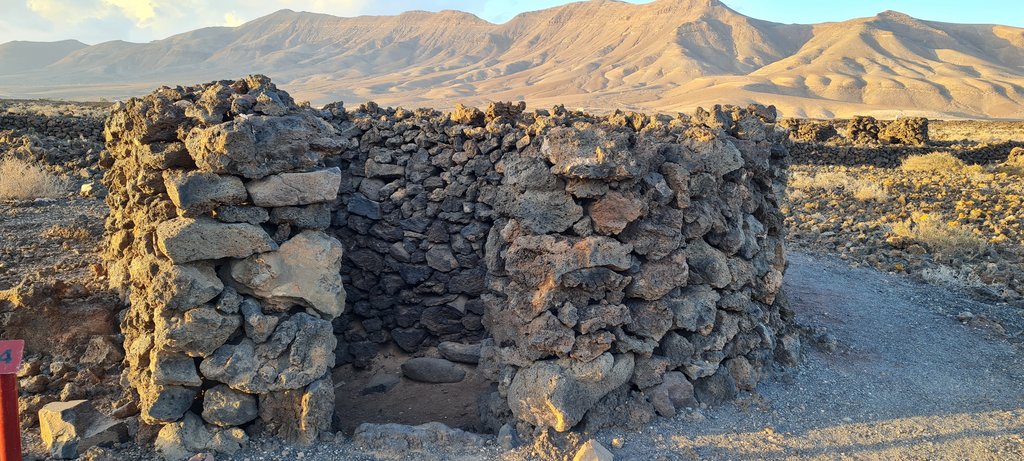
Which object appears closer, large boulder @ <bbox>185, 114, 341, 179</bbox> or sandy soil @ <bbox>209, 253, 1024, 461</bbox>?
large boulder @ <bbox>185, 114, 341, 179</bbox>

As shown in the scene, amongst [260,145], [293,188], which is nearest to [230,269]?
[293,188]

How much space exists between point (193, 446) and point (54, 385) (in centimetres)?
141

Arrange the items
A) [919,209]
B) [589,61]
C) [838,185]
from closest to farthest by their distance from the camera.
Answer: [919,209]
[838,185]
[589,61]

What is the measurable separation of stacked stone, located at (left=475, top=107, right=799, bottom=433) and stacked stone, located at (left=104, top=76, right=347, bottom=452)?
1.30 m

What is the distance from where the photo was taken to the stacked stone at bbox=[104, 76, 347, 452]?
4.06 m

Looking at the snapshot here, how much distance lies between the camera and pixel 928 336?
6.64 m

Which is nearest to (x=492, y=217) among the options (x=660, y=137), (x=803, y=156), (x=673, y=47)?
(x=660, y=137)

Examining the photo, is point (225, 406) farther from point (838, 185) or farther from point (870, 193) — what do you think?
point (838, 185)

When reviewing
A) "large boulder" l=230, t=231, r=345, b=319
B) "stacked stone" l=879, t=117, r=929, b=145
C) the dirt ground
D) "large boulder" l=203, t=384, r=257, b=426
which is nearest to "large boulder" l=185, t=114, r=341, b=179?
"large boulder" l=230, t=231, r=345, b=319

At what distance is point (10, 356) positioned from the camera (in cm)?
305

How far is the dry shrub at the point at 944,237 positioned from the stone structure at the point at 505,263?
17.6ft

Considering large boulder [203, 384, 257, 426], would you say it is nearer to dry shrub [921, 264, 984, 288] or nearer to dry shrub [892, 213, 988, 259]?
dry shrub [921, 264, 984, 288]

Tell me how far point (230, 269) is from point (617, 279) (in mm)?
2585

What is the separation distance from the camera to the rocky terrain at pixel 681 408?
443cm
